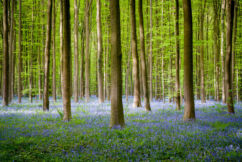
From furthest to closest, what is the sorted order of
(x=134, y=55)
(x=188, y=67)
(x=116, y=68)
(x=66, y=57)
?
1. (x=134, y=55)
2. (x=66, y=57)
3. (x=188, y=67)
4. (x=116, y=68)

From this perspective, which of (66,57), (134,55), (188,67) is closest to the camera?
(188,67)

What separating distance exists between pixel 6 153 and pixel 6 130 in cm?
292

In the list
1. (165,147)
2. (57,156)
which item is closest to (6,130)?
(57,156)

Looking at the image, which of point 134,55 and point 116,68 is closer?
point 116,68

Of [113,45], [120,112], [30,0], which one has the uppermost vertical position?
[30,0]

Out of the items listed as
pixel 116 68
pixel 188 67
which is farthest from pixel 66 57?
pixel 188 67

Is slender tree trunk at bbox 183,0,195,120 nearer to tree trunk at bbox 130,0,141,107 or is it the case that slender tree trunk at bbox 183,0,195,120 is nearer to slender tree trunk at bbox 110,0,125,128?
slender tree trunk at bbox 110,0,125,128

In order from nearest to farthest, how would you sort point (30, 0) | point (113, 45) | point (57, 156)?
point (57, 156), point (113, 45), point (30, 0)

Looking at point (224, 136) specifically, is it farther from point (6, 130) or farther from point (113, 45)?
point (6, 130)

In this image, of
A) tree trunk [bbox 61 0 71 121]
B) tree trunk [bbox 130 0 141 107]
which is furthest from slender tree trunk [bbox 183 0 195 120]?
tree trunk [bbox 61 0 71 121]

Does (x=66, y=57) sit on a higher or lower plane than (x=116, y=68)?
higher

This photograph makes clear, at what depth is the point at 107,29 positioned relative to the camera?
26.1 metres

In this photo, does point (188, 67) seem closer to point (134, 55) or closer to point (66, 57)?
point (134, 55)

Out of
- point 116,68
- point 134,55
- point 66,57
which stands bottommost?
point 116,68
